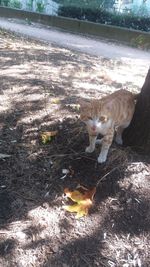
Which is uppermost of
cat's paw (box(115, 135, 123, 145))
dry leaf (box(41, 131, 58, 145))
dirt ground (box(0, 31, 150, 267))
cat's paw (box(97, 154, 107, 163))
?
cat's paw (box(115, 135, 123, 145))

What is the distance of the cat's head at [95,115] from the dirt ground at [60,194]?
0.48 meters

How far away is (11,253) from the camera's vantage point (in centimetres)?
301

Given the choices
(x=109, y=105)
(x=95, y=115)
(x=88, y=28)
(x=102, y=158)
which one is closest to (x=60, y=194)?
(x=102, y=158)

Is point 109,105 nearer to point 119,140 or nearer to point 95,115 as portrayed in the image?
point 95,115

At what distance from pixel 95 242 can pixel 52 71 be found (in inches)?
174

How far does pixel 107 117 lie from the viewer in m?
3.60

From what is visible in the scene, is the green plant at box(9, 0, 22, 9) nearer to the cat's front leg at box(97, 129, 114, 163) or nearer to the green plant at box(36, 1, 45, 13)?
the green plant at box(36, 1, 45, 13)

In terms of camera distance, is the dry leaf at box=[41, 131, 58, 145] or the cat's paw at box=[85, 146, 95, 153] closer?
the cat's paw at box=[85, 146, 95, 153]

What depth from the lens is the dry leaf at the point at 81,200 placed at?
3.42m

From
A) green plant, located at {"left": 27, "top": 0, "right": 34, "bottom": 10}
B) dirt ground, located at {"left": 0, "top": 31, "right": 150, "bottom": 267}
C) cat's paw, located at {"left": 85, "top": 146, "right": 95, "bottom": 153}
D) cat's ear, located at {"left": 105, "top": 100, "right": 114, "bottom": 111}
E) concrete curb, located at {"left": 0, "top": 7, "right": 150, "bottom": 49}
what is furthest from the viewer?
green plant, located at {"left": 27, "top": 0, "right": 34, "bottom": 10}

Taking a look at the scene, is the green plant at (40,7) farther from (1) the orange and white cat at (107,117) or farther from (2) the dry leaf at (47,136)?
(1) the orange and white cat at (107,117)

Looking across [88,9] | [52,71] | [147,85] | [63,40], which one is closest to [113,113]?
[147,85]

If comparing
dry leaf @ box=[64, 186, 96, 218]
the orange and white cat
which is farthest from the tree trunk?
dry leaf @ box=[64, 186, 96, 218]

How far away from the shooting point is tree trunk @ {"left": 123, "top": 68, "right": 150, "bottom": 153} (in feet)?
12.8
